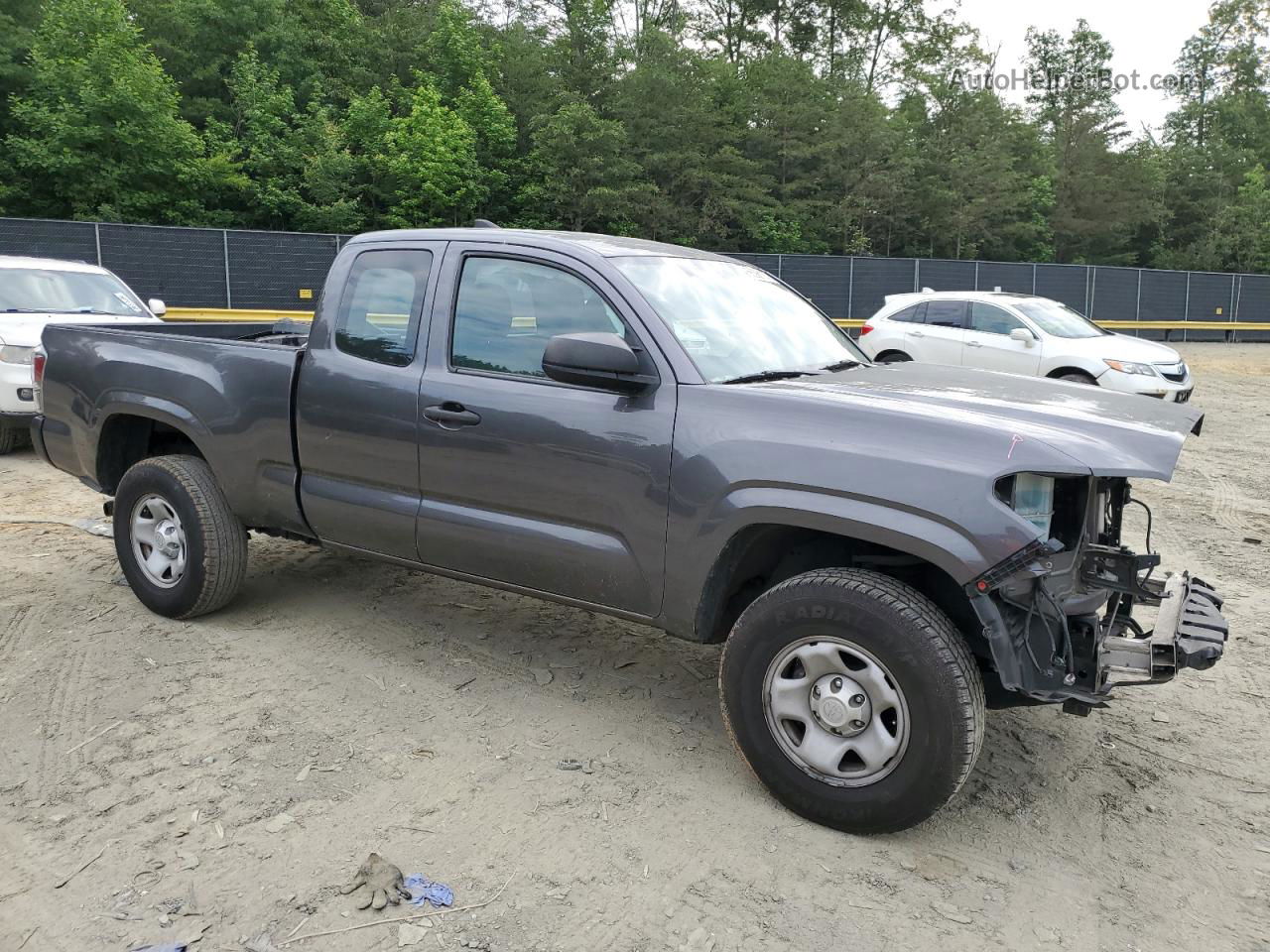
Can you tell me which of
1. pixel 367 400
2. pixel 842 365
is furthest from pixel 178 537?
pixel 842 365

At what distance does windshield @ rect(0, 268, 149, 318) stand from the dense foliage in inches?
714

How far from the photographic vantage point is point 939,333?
1322cm

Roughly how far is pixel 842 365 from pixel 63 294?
27.5ft

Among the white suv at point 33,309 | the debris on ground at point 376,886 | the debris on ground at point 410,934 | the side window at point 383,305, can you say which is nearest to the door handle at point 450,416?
the side window at point 383,305

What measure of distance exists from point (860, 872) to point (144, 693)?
2982 mm

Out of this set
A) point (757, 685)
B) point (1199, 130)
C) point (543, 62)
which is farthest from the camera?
point (1199, 130)

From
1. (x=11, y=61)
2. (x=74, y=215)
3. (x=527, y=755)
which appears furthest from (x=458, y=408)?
(x=11, y=61)

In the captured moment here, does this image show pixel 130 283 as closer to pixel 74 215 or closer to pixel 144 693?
pixel 74 215

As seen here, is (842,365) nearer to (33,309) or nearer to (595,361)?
(595,361)

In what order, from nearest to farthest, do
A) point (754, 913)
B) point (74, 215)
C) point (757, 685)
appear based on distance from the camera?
point (754, 913) → point (757, 685) → point (74, 215)

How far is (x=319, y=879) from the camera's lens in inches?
113

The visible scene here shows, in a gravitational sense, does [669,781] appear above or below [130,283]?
below

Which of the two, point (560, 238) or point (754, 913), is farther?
point (560, 238)

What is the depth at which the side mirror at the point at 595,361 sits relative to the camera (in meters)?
3.31
